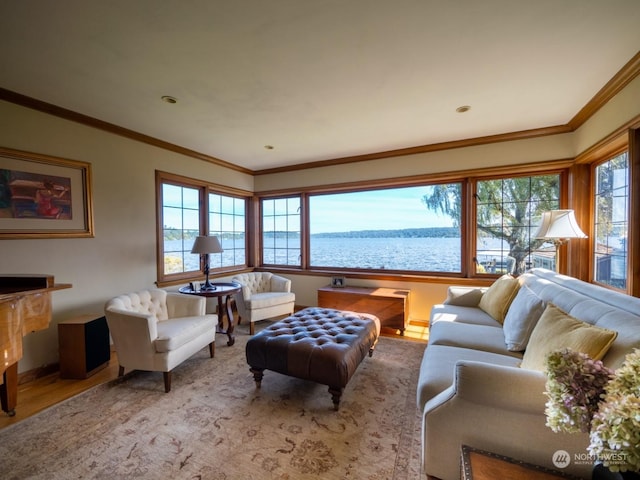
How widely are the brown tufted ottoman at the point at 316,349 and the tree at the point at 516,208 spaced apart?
7.23 feet

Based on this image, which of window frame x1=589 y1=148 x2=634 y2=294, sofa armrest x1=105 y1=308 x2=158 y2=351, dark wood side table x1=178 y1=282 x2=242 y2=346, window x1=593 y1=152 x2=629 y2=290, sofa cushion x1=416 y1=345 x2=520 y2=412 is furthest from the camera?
dark wood side table x1=178 y1=282 x2=242 y2=346

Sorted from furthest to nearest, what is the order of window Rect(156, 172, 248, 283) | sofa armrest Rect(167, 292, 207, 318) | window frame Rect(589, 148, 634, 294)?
1. window Rect(156, 172, 248, 283)
2. sofa armrest Rect(167, 292, 207, 318)
3. window frame Rect(589, 148, 634, 294)

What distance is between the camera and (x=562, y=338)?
1.39m

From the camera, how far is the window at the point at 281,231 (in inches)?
199

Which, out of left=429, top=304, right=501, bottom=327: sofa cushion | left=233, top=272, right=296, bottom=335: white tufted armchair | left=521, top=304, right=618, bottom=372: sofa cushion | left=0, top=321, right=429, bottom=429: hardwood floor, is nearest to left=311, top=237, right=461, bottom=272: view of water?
left=233, top=272, right=296, bottom=335: white tufted armchair

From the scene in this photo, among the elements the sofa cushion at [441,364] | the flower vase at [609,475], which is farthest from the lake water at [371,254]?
the flower vase at [609,475]

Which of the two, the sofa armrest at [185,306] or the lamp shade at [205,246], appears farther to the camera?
the lamp shade at [205,246]

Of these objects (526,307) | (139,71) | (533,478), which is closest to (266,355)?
(533,478)

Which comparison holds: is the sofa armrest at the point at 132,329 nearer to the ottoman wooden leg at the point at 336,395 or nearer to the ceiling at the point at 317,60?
the ottoman wooden leg at the point at 336,395

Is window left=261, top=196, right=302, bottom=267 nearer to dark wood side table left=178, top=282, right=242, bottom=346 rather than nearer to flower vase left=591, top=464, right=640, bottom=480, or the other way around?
dark wood side table left=178, top=282, right=242, bottom=346

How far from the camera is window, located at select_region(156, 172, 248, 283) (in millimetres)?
3736

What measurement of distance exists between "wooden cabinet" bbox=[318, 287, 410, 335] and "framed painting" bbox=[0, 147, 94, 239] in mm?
2990

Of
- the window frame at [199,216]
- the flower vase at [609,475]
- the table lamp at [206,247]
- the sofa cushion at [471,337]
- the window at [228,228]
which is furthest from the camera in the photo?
the window at [228,228]

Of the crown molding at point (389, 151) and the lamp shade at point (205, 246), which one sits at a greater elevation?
the crown molding at point (389, 151)
